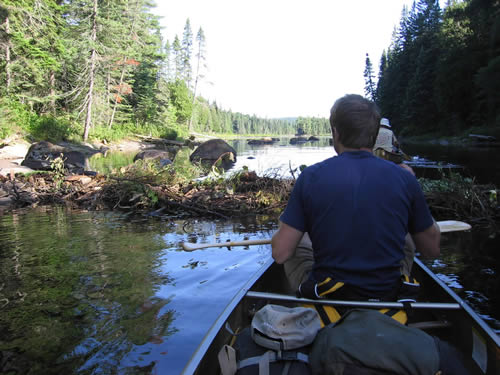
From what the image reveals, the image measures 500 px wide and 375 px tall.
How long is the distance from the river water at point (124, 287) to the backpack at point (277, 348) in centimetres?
130

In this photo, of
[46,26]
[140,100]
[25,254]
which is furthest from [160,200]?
[140,100]

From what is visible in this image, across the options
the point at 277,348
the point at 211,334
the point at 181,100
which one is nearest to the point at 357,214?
the point at 277,348

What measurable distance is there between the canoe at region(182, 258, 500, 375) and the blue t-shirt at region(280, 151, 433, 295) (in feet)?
0.71

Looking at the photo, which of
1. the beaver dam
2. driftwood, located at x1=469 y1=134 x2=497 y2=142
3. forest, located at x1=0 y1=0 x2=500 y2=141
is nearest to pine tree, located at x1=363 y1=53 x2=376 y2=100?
forest, located at x1=0 y1=0 x2=500 y2=141

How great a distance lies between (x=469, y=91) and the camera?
126 ft

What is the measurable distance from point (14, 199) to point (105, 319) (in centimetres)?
759

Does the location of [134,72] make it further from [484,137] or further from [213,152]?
[484,137]

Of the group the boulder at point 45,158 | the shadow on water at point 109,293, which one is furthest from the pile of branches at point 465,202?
the boulder at point 45,158

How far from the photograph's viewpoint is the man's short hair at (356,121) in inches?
85.5

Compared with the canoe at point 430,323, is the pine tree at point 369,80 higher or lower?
higher

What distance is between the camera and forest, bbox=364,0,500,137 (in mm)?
32812

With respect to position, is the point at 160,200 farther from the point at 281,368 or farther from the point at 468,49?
the point at 468,49

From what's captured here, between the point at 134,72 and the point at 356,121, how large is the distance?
4631 cm

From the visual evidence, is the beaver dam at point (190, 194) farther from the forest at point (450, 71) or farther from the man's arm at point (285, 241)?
the forest at point (450, 71)
